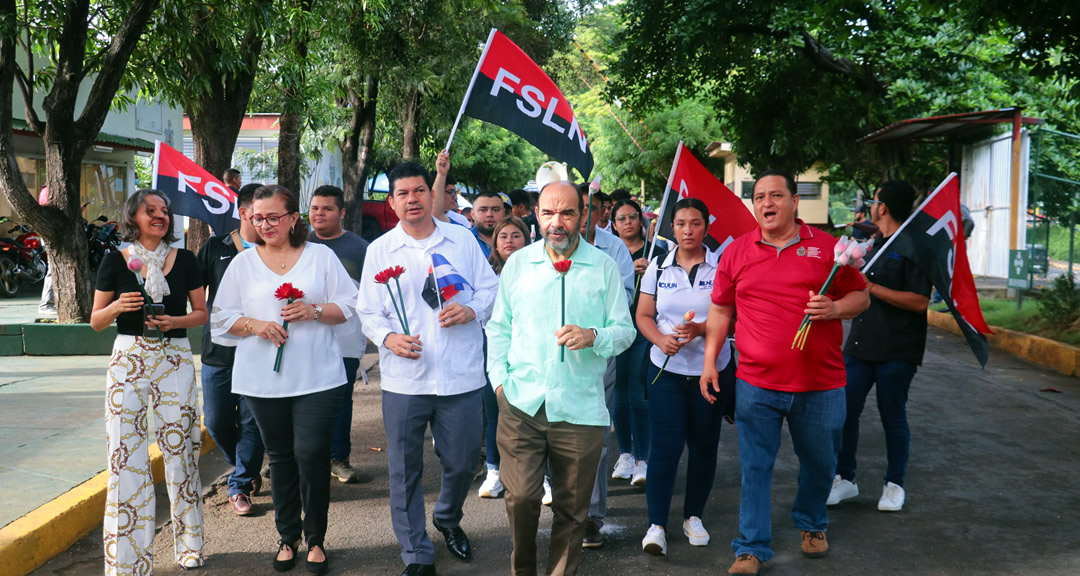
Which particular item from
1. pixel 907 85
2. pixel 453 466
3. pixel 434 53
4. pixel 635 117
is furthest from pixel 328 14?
pixel 453 466

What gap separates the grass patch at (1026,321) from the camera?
11.7m

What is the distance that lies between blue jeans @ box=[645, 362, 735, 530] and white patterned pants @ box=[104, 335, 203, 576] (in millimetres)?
2389

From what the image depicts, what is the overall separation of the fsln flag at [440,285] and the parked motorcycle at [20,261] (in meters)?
14.6

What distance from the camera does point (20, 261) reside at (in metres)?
17.1

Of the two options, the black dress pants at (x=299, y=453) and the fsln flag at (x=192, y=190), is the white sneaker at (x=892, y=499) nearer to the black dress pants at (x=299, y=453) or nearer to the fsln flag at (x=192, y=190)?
the black dress pants at (x=299, y=453)

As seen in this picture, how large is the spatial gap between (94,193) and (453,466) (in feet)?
68.7

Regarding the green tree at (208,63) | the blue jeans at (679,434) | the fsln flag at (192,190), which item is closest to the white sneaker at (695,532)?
the blue jeans at (679,434)

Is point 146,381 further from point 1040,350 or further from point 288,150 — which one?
point 288,150

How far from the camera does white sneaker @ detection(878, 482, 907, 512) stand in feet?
18.1

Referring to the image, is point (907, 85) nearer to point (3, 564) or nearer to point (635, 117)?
point (635, 117)

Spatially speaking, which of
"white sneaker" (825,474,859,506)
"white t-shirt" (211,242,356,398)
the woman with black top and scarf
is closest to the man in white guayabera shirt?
"white t-shirt" (211,242,356,398)

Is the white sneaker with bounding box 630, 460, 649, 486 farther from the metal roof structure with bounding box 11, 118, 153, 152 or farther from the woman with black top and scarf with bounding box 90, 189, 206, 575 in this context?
the metal roof structure with bounding box 11, 118, 153, 152

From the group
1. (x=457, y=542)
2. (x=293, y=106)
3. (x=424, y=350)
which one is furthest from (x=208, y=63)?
(x=457, y=542)

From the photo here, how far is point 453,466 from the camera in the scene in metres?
4.70
